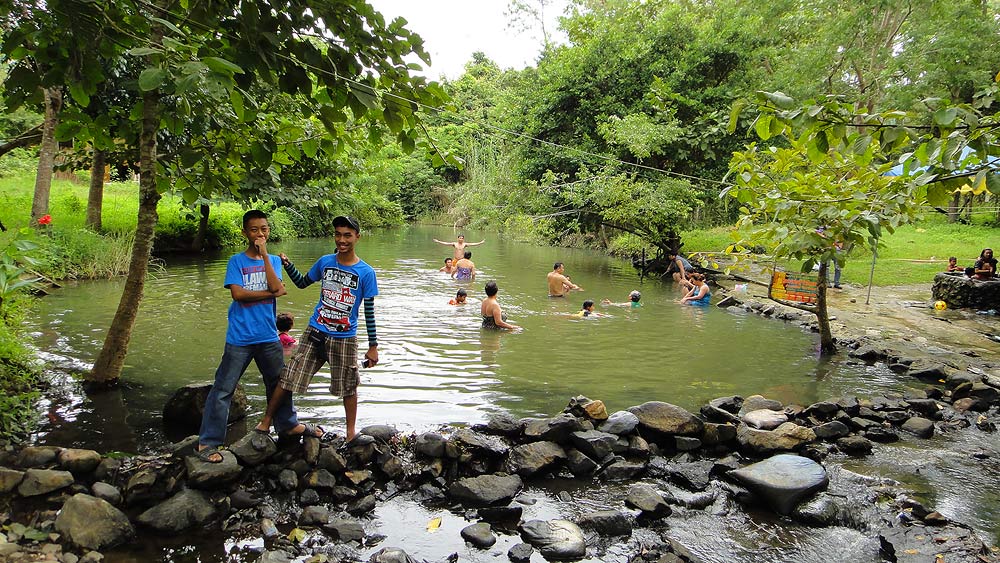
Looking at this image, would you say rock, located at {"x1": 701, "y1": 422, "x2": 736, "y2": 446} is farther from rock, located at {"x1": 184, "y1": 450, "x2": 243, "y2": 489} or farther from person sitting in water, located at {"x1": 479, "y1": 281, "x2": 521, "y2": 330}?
person sitting in water, located at {"x1": 479, "y1": 281, "x2": 521, "y2": 330}

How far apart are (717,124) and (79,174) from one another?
95.9 feet

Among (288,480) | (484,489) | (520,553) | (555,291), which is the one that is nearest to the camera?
(520,553)

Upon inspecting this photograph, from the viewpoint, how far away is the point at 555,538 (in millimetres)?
3961

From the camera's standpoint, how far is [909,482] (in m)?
5.14

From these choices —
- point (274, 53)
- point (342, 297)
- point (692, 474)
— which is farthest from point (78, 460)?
point (692, 474)

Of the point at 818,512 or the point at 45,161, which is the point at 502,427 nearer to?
the point at 818,512

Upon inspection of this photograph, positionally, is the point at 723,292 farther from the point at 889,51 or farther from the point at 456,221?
the point at 456,221

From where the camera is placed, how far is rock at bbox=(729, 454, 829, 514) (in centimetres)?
459

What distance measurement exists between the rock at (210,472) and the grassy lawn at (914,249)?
17.1 meters

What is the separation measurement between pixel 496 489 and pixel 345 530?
1.18m

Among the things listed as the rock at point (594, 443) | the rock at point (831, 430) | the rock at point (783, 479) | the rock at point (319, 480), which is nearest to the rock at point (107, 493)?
the rock at point (319, 480)

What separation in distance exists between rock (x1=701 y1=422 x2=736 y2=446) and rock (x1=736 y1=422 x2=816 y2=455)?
11 centimetres

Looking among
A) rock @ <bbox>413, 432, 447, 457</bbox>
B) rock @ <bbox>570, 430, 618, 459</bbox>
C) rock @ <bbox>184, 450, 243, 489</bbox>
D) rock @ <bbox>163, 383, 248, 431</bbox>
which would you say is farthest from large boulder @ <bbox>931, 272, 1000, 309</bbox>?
rock @ <bbox>184, 450, 243, 489</bbox>

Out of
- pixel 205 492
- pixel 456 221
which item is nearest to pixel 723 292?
pixel 205 492
